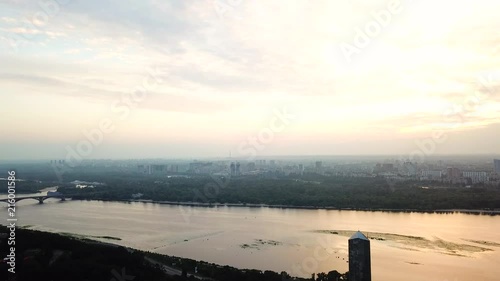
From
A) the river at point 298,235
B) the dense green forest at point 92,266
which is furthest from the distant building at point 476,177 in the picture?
the dense green forest at point 92,266

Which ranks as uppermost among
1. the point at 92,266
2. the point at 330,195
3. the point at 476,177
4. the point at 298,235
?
the point at 476,177

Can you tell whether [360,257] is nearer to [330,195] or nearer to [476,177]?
[330,195]

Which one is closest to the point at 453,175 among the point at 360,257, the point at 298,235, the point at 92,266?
the point at 298,235

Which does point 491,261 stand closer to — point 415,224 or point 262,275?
point 415,224

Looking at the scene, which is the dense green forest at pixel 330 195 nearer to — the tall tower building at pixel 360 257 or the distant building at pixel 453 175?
the distant building at pixel 453 175

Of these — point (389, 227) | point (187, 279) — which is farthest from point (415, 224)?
point (187, 279)

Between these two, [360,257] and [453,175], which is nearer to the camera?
[360,257]
